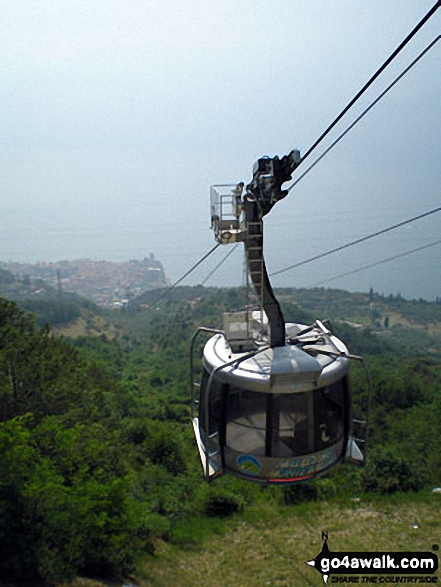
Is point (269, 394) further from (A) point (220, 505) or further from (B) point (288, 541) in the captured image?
(A) point (220, 505)

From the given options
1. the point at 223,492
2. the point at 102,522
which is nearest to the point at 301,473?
the point at 102,522

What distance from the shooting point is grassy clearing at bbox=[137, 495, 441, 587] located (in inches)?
471

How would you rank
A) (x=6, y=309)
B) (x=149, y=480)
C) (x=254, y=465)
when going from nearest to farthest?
1. (x=254, y=465)
2. (x=6, y=309)
3. (x=149, y=480)

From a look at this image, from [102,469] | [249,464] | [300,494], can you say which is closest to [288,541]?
[300,494]

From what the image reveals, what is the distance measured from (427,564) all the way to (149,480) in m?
11.9

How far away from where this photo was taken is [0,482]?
970 cm

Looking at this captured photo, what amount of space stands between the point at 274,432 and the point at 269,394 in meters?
0.52

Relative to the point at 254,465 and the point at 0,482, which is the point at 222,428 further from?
the point at 0,482

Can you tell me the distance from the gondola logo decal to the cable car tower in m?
0.02

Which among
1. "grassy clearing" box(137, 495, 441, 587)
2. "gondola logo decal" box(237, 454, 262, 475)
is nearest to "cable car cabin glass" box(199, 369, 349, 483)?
"gondola logo decal" box(237, 454, 262, 475)

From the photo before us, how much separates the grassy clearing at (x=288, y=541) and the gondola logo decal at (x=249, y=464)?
827 cm

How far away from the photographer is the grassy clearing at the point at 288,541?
471 inches

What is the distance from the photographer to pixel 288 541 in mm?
14227

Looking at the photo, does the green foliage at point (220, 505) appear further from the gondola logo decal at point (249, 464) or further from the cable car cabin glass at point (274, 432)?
the gondola logo decal at point (249, 464)
